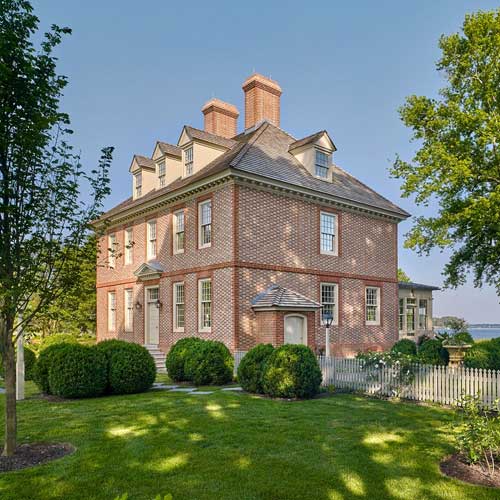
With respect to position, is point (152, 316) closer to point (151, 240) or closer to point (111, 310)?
point (151, 240)

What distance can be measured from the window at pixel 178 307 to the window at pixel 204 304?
1.51 meters

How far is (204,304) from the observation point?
19.6 m

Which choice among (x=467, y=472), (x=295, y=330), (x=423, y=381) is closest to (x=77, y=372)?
(x=295, y=330)

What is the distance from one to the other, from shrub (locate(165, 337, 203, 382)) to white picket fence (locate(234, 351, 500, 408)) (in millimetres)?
4449

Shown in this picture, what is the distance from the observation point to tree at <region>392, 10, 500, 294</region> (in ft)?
61.6

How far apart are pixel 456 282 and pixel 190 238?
14.1 metres

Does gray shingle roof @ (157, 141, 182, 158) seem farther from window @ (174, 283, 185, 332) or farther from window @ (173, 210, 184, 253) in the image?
window @ (174, 283, 185, 332)

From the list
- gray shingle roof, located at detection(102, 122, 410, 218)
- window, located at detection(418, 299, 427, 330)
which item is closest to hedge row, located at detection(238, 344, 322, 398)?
gray shingle roof, located at detection(102, 122, 410, 218)

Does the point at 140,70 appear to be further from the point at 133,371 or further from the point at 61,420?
the point at 61,420

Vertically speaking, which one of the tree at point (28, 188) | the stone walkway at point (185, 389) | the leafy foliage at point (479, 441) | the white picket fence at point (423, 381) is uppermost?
the tree at point (28, 188)

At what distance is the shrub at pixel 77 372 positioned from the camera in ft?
39.8

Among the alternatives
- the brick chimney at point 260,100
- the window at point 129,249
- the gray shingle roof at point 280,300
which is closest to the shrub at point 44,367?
the gray shingle roof at point 280,300

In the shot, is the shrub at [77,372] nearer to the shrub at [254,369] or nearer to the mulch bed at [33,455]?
the shrub at [254,369]

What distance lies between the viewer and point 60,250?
7375 mm
